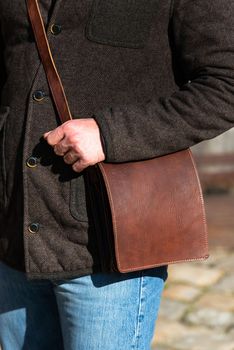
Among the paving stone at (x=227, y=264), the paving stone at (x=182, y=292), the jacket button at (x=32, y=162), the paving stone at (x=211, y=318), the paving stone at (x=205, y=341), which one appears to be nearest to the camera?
the jacket button at (x=32, y=162)

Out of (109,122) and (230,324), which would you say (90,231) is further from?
(230,324)

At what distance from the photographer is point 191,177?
65.3 inches

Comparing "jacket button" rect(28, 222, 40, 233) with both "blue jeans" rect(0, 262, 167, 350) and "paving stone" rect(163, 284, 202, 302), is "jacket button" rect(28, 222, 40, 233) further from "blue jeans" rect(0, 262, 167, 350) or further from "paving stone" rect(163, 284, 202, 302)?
"paving stone" rect(163, 284, 202, 302)

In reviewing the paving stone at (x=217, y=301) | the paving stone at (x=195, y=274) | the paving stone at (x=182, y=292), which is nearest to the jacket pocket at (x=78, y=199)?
the paving stone at (x=217, y=301)

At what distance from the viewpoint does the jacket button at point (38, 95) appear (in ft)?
5.49

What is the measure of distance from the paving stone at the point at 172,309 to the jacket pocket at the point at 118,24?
238 cm

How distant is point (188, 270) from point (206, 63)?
301 centimetres

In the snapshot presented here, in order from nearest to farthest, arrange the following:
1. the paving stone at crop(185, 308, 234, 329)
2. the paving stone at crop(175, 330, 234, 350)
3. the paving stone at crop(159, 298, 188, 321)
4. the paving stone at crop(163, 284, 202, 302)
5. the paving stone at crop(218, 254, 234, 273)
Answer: the paving stone at crop(175, 330, 234, 350) → the paving stone at crop(185, 308, 234, 329) → the paving stone at crop(159, 298, 188, 321) → the paving stone at crop(163, 284, 202, 302) → the paving stone at crop(218, 254, 234, 273)

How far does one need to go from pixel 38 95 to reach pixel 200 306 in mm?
2483

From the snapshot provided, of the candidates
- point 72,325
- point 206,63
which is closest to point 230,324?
point 72,325

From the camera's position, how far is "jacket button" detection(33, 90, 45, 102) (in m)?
1.67

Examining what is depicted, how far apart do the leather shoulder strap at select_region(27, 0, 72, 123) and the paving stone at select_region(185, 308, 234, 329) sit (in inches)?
90.4

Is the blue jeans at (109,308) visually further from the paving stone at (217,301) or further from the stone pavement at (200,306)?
the paving stone at (217,301)

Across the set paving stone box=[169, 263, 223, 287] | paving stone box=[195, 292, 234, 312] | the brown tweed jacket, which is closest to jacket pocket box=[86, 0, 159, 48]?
the brown tweed jacket
